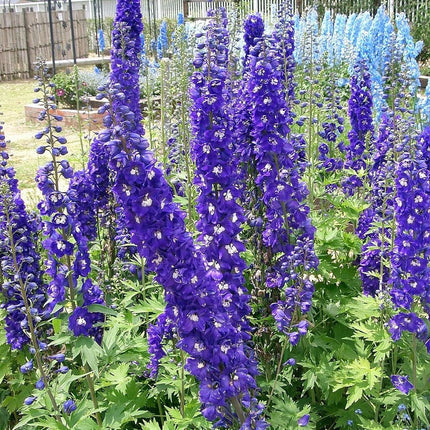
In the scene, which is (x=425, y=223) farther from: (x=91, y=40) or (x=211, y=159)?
(x=91, y=40)

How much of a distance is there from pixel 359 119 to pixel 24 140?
907cm

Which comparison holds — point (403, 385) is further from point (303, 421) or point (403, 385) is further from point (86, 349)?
point (86, 349)

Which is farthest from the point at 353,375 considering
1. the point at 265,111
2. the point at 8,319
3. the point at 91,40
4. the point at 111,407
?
the point at 91,40

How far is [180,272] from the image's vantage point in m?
2.54

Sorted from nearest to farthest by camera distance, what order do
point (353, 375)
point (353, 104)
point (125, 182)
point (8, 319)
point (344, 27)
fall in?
point (125, 182), point (353, 375), point (8, 319), point (353, 104), point (344, 27)

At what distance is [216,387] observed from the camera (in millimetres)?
2805

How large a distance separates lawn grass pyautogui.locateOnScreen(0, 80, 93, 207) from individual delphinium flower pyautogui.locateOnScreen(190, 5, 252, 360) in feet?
11.0

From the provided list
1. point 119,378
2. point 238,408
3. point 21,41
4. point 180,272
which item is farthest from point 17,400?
point 21,41

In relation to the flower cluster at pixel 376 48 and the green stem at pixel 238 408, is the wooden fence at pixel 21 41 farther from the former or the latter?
the green stem at pixel 238 408

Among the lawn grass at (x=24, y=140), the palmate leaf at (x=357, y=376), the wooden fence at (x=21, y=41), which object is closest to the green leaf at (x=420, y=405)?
the palmate leaf at (x=357, y=376)

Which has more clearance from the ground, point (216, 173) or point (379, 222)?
point (216, 173)

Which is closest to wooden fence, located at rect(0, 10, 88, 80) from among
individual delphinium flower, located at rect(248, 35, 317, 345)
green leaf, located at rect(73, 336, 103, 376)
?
individual delphinium flower, located at rect(248, 35, 317, 345)

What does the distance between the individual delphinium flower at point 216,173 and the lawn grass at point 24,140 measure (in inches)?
131

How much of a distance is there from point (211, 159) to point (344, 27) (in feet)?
38.8
